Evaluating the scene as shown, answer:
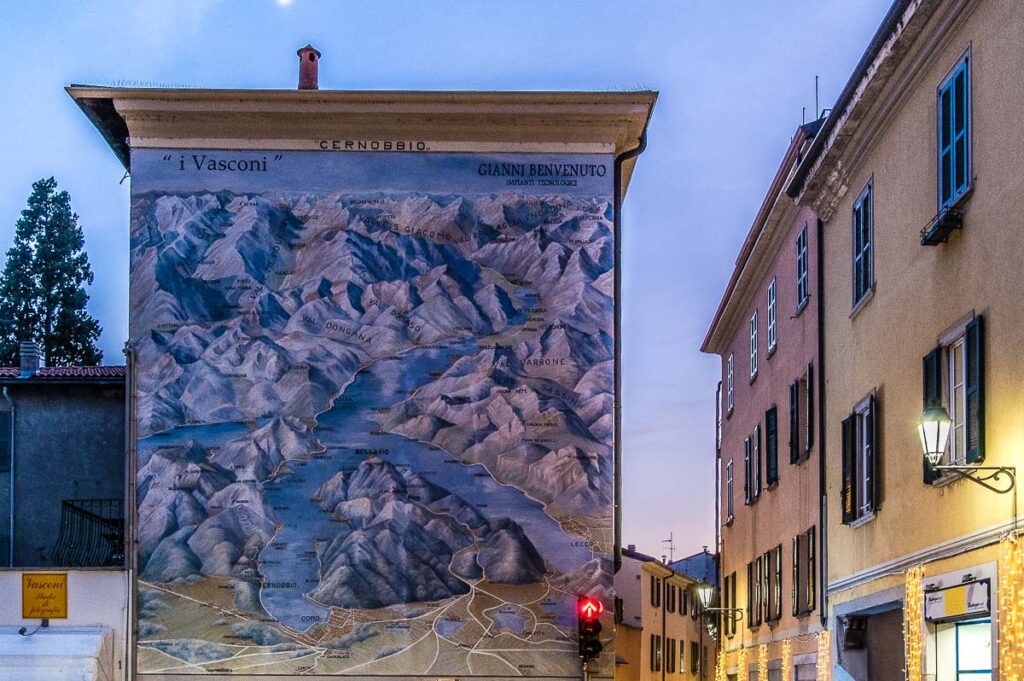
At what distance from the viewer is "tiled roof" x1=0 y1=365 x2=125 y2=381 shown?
93.2 feet

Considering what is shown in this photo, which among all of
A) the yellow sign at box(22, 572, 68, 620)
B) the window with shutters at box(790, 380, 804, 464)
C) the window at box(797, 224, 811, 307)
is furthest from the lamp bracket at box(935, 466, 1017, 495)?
the yellow sign at box(22, 572, 68, 620)

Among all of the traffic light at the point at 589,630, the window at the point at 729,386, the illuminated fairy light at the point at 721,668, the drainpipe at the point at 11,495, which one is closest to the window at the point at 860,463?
the traffic light at the point at 589,630

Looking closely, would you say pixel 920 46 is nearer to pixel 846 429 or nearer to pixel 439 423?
pixel 846 429

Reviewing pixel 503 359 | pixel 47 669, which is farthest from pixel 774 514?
pixel 47 669

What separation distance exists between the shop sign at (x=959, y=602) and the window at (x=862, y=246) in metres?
4.83

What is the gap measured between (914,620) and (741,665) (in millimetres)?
16157

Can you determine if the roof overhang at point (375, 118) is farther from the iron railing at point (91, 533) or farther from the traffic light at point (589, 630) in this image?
the traffic light at point (589, 630)

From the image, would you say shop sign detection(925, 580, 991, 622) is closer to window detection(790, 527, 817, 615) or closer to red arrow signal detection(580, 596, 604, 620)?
window detection(790, 527, 817, 615)

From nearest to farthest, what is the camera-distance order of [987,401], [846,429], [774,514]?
Result: [987,401]
[846,429]
[774,514]

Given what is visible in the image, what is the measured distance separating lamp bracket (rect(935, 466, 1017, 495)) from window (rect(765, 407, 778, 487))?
14.0 meters

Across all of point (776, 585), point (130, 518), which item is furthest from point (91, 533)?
point (776, 585)

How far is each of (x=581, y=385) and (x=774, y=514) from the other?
4.74 meters

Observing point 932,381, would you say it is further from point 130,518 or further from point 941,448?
point 130,518

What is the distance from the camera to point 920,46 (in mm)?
16438
